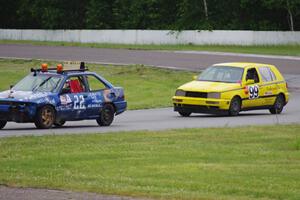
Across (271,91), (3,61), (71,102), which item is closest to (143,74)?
(3,61)

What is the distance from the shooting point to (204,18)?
73.5 m

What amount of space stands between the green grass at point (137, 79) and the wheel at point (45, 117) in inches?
329

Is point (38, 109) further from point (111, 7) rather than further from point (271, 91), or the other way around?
point (111, 7)

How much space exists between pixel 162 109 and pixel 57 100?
25.2ft

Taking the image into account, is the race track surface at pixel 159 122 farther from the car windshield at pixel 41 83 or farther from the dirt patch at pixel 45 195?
the dirt patch at pixel 45 195

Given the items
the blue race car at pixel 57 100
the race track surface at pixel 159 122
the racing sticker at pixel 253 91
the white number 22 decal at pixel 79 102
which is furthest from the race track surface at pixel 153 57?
the white number 22 decal at pixel 79 102

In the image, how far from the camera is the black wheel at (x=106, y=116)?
873 inches

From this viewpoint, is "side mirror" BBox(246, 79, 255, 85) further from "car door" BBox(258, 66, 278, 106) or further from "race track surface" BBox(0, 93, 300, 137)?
"race track surface" BBox(0, 93, 300, 137)

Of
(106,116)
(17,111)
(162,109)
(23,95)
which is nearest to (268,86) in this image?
(162,109)

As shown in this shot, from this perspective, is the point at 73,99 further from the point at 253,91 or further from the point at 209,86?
the point at 253,91

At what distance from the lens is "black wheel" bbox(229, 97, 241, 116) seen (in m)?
25.1

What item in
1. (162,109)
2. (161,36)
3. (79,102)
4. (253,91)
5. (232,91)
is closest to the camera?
(79,102)

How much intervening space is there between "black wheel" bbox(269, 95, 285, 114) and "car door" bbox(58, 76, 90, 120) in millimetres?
6899

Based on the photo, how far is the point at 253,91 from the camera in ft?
84.8
